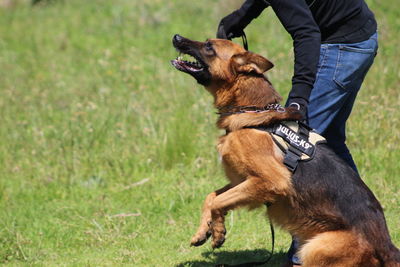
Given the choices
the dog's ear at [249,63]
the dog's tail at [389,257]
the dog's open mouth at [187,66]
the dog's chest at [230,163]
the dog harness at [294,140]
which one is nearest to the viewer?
the dog's tail at [389,257]

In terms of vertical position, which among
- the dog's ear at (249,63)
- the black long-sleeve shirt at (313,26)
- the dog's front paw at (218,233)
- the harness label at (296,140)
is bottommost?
the dog's front paw at (218,233)

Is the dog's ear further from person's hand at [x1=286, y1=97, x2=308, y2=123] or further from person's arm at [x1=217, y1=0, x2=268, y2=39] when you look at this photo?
person's arm at [x1=217, y1=0, x2=268, y2=39]

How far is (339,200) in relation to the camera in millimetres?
3932

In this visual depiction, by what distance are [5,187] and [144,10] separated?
7675 mm

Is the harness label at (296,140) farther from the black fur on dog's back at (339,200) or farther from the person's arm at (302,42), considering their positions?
the person's arm at (302,42)

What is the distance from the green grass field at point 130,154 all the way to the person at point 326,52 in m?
1.42

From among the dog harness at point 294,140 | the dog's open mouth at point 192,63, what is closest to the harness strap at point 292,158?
the dog harness at point 294,140

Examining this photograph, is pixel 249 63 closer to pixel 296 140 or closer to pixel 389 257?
pixel 296 140

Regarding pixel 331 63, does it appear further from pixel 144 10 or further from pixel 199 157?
pixel 144 10

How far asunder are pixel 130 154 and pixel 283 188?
348 centimetres

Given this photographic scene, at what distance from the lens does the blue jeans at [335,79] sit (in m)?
4.21

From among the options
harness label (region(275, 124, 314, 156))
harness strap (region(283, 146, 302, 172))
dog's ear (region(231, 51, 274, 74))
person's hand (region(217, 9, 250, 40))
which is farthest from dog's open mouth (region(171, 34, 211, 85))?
harness strap (region(283, 146, 302, 172))

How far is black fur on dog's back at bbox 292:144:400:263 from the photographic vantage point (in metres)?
3.81

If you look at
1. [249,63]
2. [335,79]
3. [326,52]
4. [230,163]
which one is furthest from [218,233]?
[326,52]
